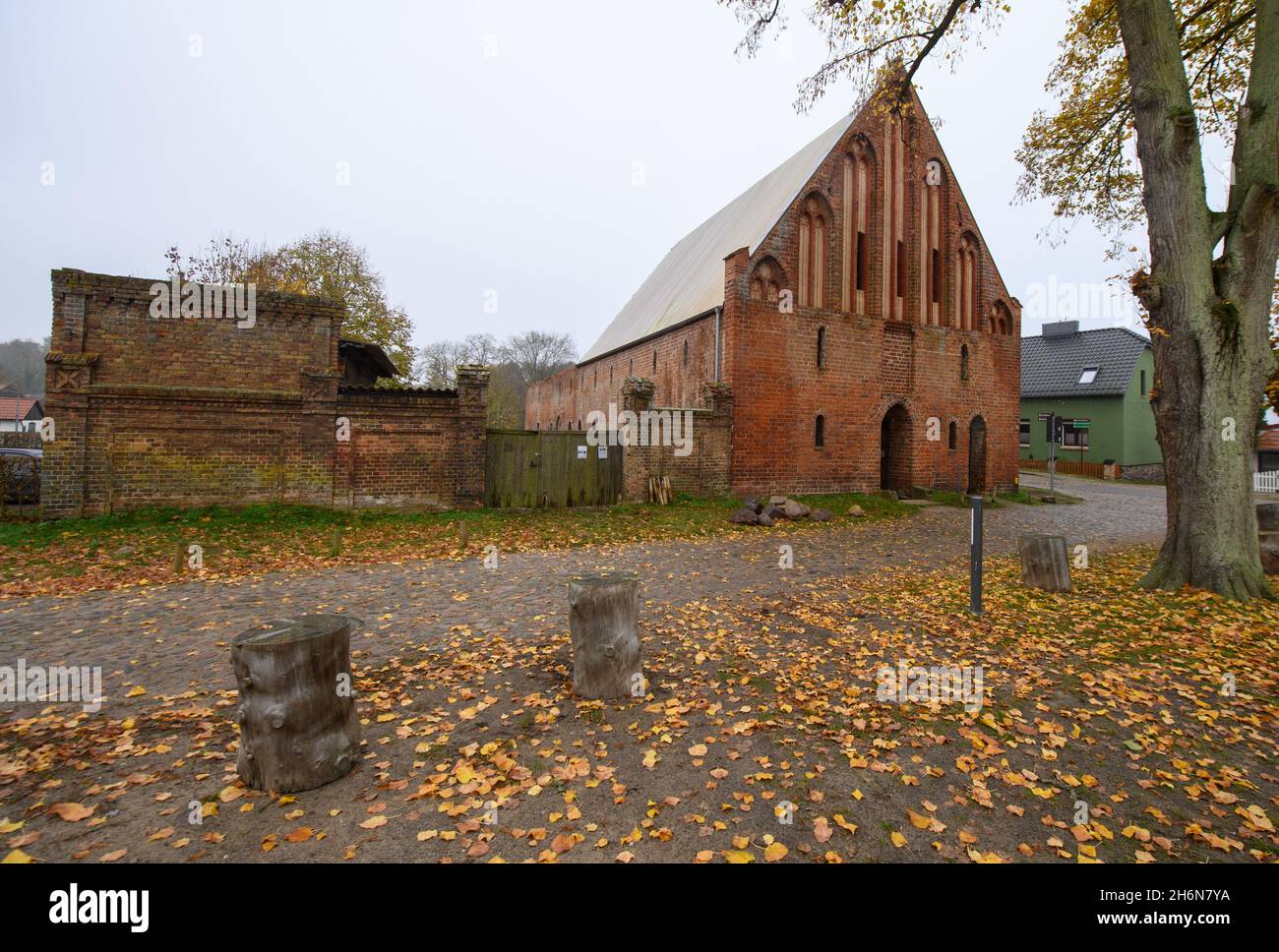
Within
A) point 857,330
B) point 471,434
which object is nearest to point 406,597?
point 471,434

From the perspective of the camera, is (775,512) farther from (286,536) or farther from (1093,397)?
(1093,397)

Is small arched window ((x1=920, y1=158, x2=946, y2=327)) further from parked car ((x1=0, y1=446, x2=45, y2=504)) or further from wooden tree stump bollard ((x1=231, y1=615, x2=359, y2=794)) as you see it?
parked car ((x1=0, y1=446, x2=45, y2=504))

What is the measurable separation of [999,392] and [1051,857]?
22064 millimetres

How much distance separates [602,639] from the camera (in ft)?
15.5

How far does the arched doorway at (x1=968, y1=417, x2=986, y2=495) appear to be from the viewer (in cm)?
2097

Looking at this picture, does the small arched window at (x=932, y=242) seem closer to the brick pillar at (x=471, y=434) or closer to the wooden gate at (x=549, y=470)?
the wooden gate at (x=549, y=470)

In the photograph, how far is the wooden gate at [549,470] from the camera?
49.4ft

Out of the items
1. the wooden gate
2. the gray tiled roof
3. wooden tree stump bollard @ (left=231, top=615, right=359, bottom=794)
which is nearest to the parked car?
the wooden gate

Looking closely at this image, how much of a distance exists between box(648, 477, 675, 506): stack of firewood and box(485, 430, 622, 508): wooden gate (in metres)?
0.86

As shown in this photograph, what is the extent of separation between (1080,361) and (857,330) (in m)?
27.1

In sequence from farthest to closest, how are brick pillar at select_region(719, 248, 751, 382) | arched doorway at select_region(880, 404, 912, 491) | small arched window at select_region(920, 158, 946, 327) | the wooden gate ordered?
small arched window at select_region(920, 158, 946, 327)
arched doorway at select_region(880, 404, 912, 491)
brick pillar at select_region(719, 248, 751, 382)
the wooden gate

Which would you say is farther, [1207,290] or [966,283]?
[966,283]
